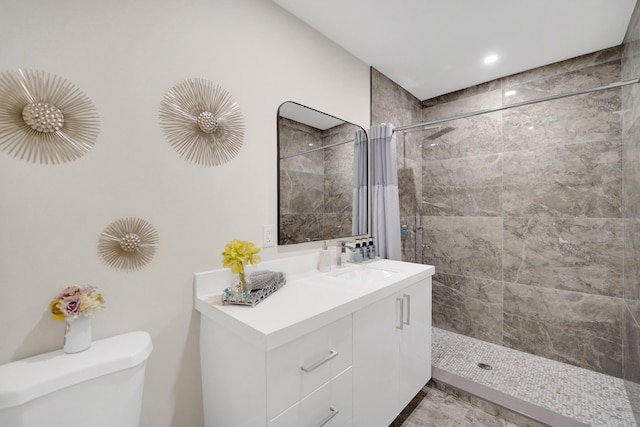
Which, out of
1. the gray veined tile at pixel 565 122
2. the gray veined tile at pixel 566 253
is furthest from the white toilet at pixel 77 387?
the gray veined tile at pixel 565 122

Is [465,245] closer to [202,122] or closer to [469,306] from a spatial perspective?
[469,306]

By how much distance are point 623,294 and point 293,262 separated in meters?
2.33

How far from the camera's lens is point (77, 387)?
31.3 inches

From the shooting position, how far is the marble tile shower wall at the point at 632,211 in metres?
1.53

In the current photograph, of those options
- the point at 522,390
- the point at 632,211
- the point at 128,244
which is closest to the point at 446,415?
the point at 522,390

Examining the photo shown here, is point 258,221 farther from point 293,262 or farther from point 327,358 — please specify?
point 327,358

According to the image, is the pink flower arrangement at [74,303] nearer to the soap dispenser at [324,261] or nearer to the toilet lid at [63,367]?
the toilet lid at [63,367]

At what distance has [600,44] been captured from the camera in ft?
6.44

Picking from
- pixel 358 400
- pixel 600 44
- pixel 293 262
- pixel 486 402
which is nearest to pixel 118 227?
pixel 293 262

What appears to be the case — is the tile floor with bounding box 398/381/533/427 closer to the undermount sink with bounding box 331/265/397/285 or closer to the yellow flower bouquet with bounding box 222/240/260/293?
the undermount sink with bounding box 331/265/397/285

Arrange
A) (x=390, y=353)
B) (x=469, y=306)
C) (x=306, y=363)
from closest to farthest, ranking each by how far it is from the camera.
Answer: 1. (x=306, y=363)
2. (x=390, y=353)
3. (x=469, y=306)

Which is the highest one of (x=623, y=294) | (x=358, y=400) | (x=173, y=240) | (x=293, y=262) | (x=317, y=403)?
(x=173, y=240)

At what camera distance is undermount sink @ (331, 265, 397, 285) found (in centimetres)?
162

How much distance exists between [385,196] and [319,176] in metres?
0.62
